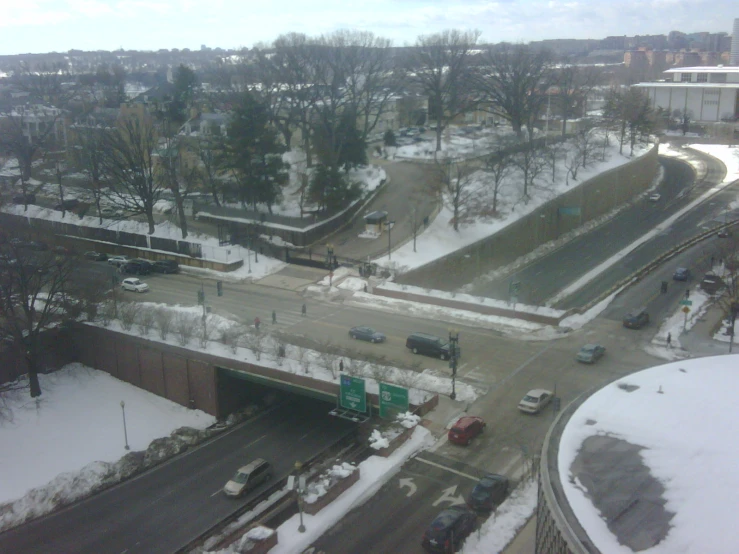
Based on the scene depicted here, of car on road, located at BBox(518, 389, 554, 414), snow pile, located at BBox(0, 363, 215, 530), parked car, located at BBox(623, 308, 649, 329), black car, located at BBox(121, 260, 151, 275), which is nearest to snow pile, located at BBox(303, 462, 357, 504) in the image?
car on road, located at BBox(518, 389, 554, 414)

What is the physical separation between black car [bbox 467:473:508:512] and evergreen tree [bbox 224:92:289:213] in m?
27.1

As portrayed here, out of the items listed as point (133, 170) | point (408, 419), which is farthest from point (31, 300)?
point (408, 419)

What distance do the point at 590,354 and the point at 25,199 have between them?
4265 cm

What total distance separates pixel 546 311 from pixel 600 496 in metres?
17.1

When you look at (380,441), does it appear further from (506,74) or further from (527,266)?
(506,74)

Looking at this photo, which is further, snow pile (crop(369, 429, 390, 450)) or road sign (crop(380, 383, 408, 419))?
road sign (crop(380, 383, 408, 419))

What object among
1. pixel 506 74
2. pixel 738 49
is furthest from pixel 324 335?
pixel 738 49

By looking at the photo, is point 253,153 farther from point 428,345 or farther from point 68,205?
point 428,345

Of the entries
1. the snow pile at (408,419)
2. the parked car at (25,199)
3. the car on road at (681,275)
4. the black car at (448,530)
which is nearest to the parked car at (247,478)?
the snow pile at (408,419)

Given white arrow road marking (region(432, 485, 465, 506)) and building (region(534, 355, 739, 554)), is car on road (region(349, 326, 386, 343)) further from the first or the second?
building (region(534, 355, 739, 554))

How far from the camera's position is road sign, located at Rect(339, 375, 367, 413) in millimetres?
22406

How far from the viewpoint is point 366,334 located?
2781cm

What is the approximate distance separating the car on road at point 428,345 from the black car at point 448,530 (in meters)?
9.58

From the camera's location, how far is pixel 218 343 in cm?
2725
